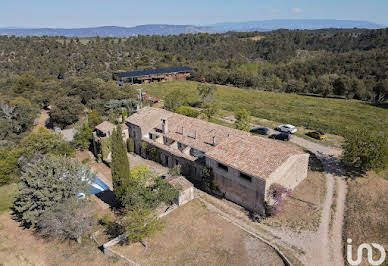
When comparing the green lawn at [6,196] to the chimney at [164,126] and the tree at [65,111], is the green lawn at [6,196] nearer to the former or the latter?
the chimney at [164,126]

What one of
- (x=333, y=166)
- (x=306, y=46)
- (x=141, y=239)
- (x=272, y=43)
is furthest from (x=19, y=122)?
(x=306, y=46)

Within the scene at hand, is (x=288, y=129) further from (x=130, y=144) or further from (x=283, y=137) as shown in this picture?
(x=130, y=144)

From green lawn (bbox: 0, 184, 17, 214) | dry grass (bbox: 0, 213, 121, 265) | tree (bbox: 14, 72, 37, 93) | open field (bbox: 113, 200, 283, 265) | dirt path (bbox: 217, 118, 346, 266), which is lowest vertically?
green lawn (bbox: 0, 184, 17, 214)

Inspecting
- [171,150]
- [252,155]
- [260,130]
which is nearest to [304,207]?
[252,155]

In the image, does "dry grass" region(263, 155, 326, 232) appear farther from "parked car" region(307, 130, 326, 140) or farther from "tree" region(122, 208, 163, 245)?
"parked car" region(307, 130, 326, 140)

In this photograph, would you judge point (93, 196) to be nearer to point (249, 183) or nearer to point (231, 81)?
point (249, 183)

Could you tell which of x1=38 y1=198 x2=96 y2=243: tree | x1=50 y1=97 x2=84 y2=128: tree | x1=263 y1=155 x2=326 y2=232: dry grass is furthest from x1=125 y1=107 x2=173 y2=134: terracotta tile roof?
x1=50 y1=97 x2=84 y2=128: tree

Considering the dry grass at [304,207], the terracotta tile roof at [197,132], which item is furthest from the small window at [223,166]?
the dry grass at [304,207]
